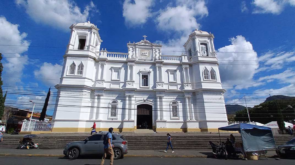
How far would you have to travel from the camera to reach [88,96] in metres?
17.7

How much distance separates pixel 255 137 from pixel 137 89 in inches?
508

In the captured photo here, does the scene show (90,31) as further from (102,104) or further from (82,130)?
(82,130)

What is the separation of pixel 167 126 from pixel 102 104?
868cm

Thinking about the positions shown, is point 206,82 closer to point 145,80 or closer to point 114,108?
point 145,80

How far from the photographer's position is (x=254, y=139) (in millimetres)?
8945

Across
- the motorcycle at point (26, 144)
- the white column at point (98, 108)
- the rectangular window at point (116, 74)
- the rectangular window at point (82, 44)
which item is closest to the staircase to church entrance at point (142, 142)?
the motorcycle at point (26, 144)

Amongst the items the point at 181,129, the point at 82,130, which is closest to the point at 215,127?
the point at 181,129

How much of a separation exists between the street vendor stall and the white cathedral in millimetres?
8229

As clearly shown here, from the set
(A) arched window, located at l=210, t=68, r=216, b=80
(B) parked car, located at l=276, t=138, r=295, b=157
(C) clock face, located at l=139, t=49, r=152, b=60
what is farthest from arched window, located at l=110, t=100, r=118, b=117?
(B) parked car, located at l=276, t=138, r=295, b=157

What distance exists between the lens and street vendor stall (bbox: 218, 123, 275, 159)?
8606 millimetres

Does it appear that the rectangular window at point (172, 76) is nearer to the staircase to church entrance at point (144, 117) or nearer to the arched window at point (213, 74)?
the staircase to church entrance at point (144, 117)

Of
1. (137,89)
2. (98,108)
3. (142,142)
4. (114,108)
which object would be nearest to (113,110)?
(114,108)

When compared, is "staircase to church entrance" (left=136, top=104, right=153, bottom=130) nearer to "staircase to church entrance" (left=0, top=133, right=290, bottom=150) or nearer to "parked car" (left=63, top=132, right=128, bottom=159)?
"staircase to church entrance" (left=0, top=133, right=290, bottom=150)

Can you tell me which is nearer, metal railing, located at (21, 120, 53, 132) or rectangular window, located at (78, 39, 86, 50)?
metal railing, located at (21, 120, 53, 132)
